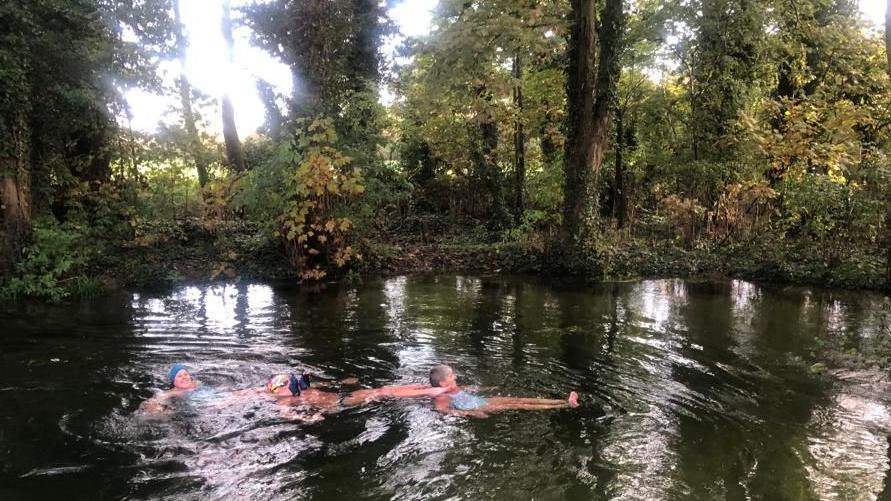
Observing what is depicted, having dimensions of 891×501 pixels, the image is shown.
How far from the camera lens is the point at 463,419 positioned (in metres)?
6.06

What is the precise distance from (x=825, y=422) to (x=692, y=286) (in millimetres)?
7869

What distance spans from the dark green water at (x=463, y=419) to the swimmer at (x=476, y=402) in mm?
149

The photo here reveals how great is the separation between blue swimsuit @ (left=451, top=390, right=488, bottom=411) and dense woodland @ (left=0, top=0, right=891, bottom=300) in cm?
761

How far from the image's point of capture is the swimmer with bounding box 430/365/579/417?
6234 mm

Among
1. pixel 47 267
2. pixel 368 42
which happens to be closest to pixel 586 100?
pixel 368 42

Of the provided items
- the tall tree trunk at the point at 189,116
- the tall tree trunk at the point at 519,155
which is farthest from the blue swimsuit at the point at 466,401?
the tall tree trunk at the point at 519,155

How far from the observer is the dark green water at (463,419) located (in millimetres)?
4746

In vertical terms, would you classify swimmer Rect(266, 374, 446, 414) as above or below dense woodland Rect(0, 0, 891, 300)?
below

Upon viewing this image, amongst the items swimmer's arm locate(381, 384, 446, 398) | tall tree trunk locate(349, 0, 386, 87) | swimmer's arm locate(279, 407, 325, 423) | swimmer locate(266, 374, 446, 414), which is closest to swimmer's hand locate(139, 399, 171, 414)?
swimmer locate(266, 374, 446, 414)

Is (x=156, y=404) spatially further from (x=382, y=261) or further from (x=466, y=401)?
(x=382, y=261)

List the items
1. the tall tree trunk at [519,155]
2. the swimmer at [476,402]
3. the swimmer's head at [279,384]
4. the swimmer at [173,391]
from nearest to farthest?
1. the swimmer at [476,402]
2. the swimmer at [173,391]
3. the swimmer's head at [279,384]
4. the tall tree trunk at [519,155]

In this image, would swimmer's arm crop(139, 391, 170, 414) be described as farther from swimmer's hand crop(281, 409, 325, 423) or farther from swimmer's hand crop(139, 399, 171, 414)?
swimmer's hand crop(281, 409, 325, 423)

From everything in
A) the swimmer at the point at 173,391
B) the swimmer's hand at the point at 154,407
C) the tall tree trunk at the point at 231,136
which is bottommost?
the swimmer's hand at the point at 154,407

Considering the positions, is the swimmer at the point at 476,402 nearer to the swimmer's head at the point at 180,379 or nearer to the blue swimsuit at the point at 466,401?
the blue swimsuit at the point at 466,401
